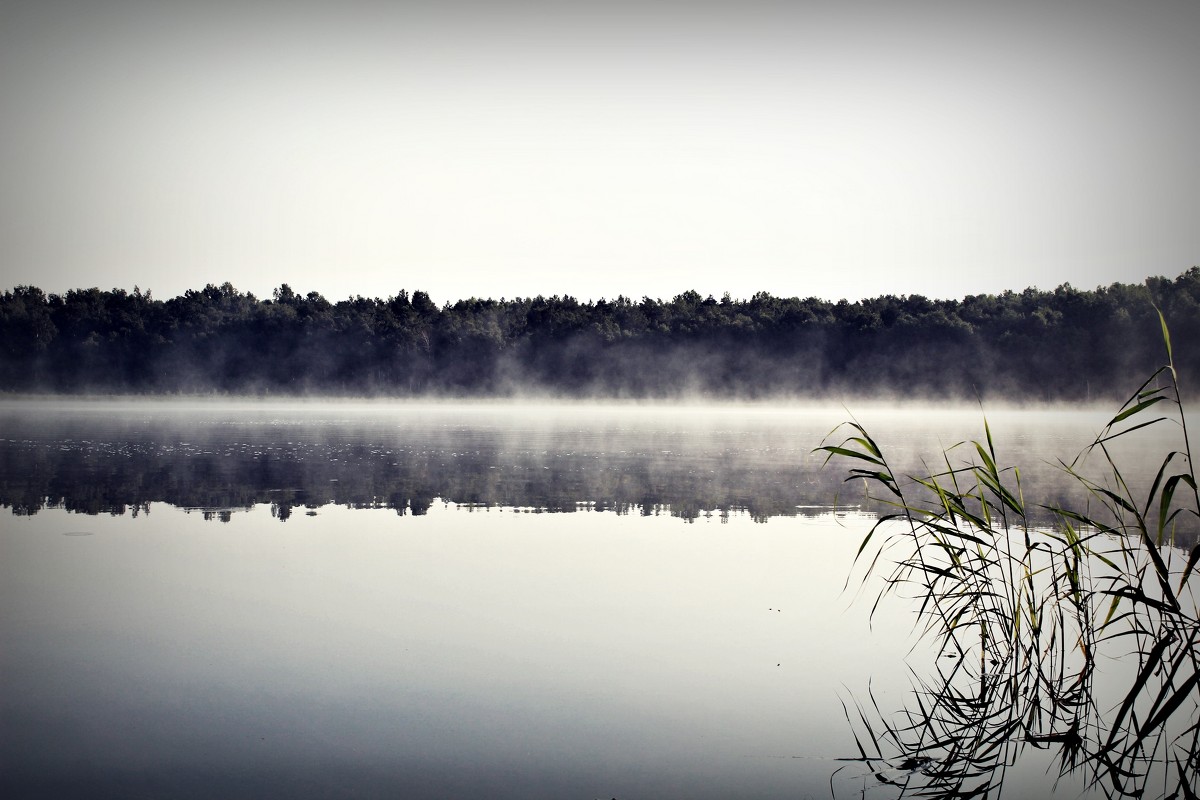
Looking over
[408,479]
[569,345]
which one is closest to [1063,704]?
[408,479]

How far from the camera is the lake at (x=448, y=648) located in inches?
138

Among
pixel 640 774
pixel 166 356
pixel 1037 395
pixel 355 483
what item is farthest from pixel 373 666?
pixel 166 356

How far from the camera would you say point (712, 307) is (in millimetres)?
72875

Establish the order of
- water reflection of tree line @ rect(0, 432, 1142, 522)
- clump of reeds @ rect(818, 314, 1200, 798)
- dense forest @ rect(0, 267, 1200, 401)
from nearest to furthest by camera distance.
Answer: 1. clump of reeds @ rect(818, 314, 1200, 798)
2. water reflection of tree line @ rect(0, 432, 1142, 522)
3. dense forest @ rect(0, 267, 1200, 401)

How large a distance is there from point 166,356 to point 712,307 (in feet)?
129

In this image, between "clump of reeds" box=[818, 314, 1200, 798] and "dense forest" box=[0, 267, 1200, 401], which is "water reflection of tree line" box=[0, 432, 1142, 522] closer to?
"clump of reeds" box=[818, 314, 1200, 798]

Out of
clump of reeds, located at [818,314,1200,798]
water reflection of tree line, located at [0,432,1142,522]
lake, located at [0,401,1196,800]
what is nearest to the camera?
lake, located at [0,401,1196,800]

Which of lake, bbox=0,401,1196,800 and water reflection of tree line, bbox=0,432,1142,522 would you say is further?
water reflection of tree line, bbox=0,432,1142,522

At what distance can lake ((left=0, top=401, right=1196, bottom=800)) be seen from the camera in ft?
11.5

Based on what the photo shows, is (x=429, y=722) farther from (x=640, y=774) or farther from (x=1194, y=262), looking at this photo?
(x=1194, y=262)

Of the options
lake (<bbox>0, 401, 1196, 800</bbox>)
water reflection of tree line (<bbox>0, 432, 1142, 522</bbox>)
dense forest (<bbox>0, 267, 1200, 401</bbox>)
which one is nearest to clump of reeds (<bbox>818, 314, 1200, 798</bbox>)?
lake (<bbox>0, 401, 1196, 800</bbox>)

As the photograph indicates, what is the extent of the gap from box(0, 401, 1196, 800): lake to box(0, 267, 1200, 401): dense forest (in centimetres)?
5783

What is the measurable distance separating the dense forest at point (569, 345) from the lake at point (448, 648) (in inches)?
2277

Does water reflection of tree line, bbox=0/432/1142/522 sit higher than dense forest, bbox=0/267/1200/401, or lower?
lower
